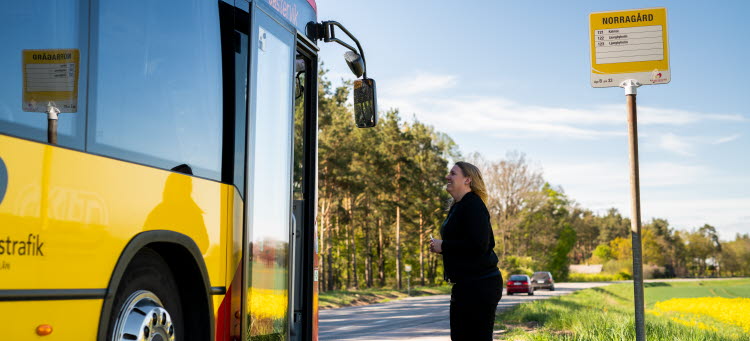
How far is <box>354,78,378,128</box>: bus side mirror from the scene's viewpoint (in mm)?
7059

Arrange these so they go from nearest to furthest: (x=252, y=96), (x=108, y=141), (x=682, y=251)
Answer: (x=108, y=141) → (x=252, y=96) → (x=682, y=251)

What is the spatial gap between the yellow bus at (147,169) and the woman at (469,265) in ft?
3.87

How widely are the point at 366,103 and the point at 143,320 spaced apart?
357cm

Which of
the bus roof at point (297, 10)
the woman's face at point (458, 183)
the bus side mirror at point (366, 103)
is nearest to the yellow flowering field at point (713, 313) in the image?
the bus side mirror at point (366, 103)

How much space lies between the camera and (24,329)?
3.06 metres

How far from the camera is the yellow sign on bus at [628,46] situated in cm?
647

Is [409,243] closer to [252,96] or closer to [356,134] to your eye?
[356,134]

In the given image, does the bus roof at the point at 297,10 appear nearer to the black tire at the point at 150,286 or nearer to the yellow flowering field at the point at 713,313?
the black tire at the point at 150,286

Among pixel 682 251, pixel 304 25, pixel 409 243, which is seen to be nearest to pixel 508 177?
pixel 409 243

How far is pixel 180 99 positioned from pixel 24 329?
167 cm

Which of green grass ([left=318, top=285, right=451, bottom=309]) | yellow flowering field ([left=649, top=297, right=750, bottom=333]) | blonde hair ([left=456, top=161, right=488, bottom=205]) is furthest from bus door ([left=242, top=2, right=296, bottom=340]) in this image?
green grass ([left=318, top=285, right=451, bottom=309])

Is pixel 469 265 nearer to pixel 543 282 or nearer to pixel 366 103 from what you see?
pixel 366 103

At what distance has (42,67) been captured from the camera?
3.24 metres

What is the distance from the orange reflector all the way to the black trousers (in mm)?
2804
